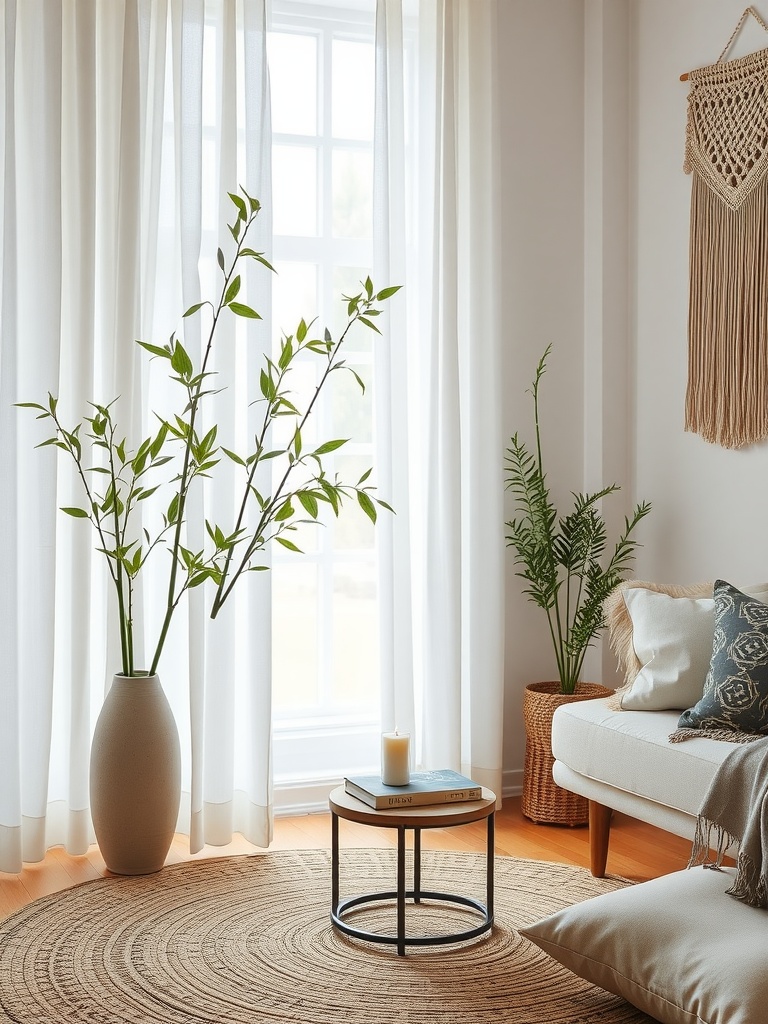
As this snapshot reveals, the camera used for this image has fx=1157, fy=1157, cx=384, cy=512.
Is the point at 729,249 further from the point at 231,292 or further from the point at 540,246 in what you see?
the point at 231,292

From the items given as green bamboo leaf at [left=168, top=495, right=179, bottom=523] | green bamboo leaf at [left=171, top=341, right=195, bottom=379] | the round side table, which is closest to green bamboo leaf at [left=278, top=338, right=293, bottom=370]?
green bamboo leaf at [left=171, top=341, right=195, bottom=379]

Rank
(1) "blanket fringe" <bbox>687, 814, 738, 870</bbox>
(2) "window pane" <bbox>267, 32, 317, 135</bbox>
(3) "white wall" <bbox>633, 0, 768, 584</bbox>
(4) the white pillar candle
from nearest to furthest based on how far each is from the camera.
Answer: (1) "blanket fringe" <bbox>687, 814, 738, 870</bbox>
(4) the white pillar candle
(3) "white wall" <bbox>633, 0, 768, 584</bbox>
(2) "window pane" <bbox>267, 32, 317, 135</bbox>

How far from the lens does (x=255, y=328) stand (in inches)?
143

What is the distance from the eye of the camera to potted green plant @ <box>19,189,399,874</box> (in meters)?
3.21

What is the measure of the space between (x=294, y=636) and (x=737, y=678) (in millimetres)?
1857

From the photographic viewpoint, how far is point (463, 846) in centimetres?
363

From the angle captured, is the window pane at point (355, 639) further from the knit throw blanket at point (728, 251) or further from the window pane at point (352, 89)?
the window pane at point (352, 89)

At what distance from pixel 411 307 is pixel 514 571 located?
1023 mm

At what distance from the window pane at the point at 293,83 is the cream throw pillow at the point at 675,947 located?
286 centimetres

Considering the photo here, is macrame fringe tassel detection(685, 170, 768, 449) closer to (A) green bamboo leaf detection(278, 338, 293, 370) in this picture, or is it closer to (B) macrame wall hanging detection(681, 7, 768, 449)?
(B) macrame wall hanging detection(681, 7, 768, 449)

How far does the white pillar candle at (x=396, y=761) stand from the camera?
276cm

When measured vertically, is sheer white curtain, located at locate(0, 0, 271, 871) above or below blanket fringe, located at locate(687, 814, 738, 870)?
above

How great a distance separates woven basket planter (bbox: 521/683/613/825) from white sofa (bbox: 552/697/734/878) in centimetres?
42

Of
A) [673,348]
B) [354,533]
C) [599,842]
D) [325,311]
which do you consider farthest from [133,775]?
[673,348]
